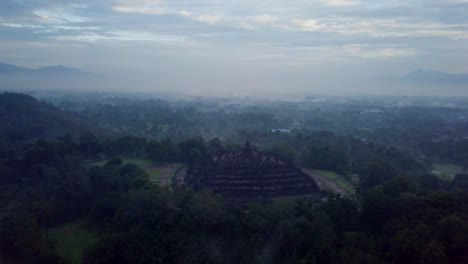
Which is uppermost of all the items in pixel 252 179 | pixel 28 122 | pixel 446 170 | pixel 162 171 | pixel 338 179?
pixel 28 122

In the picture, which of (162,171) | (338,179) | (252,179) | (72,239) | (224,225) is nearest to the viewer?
(224,225)

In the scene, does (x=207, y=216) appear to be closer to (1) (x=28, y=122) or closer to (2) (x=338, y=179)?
(2) (x=338, y=179)

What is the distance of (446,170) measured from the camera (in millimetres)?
31625

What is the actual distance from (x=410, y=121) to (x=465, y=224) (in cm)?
4755

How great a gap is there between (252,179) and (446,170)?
64.8 feet

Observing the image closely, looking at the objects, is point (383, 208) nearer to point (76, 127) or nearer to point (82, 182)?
point (82, 182)

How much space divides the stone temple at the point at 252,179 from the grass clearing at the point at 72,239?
6.56 metres

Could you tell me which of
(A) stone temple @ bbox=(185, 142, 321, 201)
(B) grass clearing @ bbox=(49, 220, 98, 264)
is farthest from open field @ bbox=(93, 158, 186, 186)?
(B) grass clearing @ bbox=(49, 220, 98, 264)

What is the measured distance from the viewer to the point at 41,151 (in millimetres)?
25031

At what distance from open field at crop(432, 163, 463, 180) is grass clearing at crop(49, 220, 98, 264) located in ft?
83.8

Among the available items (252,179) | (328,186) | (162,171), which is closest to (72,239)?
(252,179)

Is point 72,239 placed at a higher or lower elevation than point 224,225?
lower

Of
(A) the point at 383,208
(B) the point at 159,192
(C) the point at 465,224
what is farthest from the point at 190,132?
(C) the point at 465,224

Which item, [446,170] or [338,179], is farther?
[446,170]
